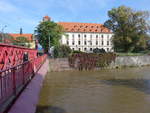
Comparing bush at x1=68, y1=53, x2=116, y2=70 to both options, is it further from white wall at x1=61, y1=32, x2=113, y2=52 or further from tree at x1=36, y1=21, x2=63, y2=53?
white wall at x1=61, y1=32, x2=113, y2=52

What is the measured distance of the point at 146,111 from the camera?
8602 mm

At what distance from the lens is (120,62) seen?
32688mm

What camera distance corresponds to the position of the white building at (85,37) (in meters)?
72.9

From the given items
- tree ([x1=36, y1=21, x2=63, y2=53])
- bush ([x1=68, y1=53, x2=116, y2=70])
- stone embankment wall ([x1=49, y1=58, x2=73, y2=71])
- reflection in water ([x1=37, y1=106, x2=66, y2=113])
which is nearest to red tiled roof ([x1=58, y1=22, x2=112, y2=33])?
tree ([x1=36, y1=21, x2=63, y2=53])

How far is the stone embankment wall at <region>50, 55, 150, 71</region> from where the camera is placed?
28.5 m

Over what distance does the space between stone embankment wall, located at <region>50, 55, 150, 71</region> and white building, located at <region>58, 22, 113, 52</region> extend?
3636cm

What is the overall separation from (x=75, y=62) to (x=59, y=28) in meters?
23.4

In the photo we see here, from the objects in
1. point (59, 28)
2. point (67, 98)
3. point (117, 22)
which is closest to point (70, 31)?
point (59, 28)

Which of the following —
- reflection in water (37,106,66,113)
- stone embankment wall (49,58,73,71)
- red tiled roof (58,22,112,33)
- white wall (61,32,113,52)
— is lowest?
reflection in water (37,106,66,113)

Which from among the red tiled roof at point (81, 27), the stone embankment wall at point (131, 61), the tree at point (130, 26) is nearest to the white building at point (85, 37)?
the red tiled roof at point (81, 27)

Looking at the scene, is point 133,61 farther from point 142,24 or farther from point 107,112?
point 107,112

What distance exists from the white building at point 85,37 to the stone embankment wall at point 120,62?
119 ft

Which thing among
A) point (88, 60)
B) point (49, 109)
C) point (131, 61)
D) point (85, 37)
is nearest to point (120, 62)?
point (131, 61)

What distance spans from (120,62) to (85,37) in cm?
4259
